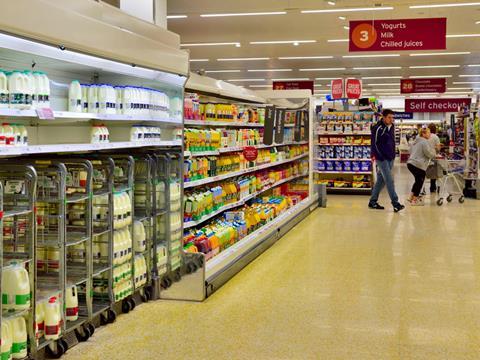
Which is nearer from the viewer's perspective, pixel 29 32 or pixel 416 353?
pixel 29 32

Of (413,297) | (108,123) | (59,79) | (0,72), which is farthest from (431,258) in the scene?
(0,72)

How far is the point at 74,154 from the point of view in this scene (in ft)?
16.5

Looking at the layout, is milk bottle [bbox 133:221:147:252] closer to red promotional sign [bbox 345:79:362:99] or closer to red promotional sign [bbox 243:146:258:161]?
red promotional sign [bbox 243:146:258:161]

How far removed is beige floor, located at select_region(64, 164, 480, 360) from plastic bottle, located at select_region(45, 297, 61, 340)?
0.30m

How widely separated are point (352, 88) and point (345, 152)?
2.84 m

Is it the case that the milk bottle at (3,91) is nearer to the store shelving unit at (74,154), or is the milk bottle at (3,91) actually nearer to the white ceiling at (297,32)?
the store shelving unit at (74,154)

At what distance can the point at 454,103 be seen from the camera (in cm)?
3250

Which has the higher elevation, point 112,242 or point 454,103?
point 454,103

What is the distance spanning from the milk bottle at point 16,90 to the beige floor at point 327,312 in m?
1.64

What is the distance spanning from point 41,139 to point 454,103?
3042cm

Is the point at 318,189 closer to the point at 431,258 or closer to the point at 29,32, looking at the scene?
the point at 431,258

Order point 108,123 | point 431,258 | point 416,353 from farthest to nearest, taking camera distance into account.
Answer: point 431,258
point 108,123
point 416,353

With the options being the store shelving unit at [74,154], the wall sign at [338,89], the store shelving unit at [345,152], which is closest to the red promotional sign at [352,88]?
the wall sign at [338,89]

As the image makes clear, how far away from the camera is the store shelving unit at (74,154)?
376cm
